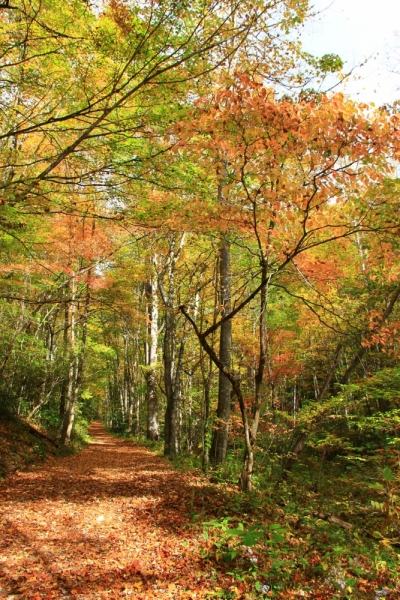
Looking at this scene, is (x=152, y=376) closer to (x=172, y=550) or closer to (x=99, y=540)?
(x=99, y=540)

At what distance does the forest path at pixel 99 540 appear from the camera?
294 cm

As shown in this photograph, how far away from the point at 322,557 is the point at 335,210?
3914 mm

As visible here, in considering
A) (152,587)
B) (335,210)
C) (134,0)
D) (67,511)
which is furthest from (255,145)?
(67,511)

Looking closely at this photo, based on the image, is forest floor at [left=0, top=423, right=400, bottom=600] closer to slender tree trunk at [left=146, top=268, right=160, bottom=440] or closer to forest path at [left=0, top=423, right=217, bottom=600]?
forest path at [left=0, top=423, right=217, bottom=600]

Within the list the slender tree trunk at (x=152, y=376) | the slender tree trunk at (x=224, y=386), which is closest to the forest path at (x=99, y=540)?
the slender tree trunk at (x=224, y=386)

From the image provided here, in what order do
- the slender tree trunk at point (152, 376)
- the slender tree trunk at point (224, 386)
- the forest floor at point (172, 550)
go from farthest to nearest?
the slender tree trunk at point (152, 376)
the slender tree trunk at point (224, 386)
the forest floor at point (172, 550)

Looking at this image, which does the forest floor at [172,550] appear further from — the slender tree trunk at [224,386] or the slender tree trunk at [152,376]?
the slender tree trunk at [152,376]

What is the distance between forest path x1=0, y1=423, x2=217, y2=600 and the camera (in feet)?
9.63

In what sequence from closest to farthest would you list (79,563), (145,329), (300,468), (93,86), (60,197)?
(79,563), (93,86), (60,197), (300,468), (145,329)

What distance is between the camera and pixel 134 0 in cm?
360

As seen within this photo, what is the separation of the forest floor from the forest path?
1 centimetres

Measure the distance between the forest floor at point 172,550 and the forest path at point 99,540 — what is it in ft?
0.04

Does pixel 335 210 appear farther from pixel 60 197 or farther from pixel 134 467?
pixel 134 467

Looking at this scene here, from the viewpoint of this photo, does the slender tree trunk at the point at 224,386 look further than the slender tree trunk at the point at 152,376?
No
